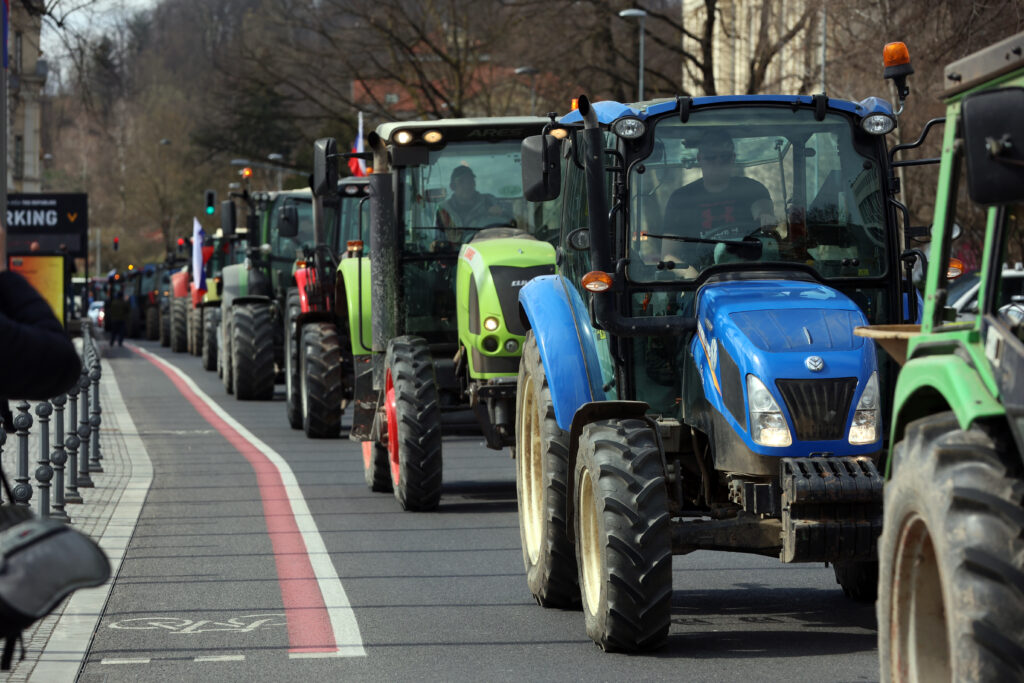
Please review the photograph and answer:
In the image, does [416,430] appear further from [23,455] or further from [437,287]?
[437,287]

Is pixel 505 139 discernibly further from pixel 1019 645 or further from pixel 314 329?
pixel 1019 645

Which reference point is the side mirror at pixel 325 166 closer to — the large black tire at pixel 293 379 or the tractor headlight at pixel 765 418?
the large black tire at pixel 293 379

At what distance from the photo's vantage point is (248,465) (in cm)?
1688

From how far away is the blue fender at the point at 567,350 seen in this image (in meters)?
8.55

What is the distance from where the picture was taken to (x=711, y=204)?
833 cm

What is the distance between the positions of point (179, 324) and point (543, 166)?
37472 millimetres

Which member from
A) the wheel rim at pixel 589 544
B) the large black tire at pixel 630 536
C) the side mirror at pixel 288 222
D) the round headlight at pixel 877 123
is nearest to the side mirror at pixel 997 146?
the large black tire at pixel 630 536

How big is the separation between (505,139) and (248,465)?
14.3ft

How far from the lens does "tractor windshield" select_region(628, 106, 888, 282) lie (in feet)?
27.3

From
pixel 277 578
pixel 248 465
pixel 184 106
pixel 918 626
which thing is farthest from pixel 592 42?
pixel 184 106

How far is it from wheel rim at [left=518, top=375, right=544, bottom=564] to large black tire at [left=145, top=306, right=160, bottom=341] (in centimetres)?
5089

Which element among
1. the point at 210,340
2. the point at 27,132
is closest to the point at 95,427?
the point at 210,340

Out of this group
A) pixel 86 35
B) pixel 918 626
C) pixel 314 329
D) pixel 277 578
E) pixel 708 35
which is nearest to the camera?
pixel 918 626

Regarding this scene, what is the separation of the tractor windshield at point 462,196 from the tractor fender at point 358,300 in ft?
4.52
